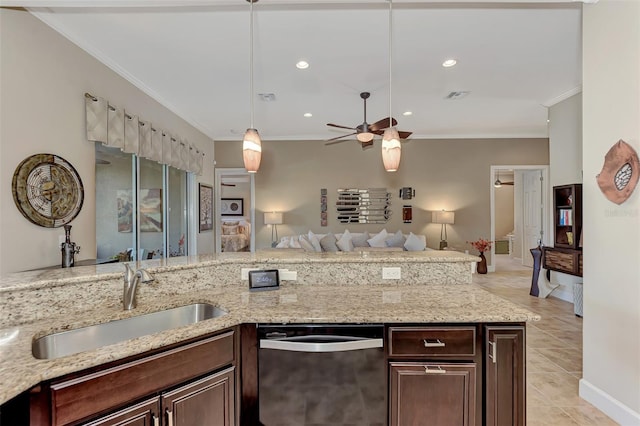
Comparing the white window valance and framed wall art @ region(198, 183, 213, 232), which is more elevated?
the white window valance

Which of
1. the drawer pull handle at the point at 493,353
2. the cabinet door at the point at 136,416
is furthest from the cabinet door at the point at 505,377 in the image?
the cabinet door at the point at 136,416

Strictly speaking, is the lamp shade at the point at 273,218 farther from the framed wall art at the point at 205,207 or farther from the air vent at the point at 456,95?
the air vent at the point at 456,95

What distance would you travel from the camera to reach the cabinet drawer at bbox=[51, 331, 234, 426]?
105 cm

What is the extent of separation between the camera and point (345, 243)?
6.04m

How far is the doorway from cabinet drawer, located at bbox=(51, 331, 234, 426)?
18.5ft

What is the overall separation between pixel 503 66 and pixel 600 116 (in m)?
1.72

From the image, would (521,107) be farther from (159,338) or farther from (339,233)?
(159,338)

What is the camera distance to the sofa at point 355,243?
5.49 meters

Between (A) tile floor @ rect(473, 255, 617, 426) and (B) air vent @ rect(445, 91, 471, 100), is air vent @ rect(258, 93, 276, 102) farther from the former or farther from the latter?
(A) tile floor @ rect(473, 255, 617, 426)

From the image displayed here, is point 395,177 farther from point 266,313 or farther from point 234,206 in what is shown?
point 266,313

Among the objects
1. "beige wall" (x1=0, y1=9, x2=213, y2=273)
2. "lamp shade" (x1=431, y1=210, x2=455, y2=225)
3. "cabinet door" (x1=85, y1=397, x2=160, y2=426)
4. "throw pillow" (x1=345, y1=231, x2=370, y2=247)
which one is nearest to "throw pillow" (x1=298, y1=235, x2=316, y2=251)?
"throw pillow" (x1=345, y1=231, x2=370, y2=247)

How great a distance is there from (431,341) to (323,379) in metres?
0.55

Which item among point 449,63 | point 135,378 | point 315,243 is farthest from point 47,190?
point 449,63

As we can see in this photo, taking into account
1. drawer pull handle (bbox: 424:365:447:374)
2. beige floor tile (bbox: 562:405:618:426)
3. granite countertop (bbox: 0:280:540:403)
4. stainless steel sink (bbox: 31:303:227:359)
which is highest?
granite countertop (bbox: 0:280:540:403)
